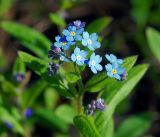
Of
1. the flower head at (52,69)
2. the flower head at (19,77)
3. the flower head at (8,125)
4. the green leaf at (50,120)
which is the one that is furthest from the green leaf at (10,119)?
the flower head at (52,69)

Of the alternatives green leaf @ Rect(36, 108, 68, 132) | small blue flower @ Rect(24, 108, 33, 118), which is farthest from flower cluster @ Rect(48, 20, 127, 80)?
green leaf @ Rect(36, 108, 68, 132)

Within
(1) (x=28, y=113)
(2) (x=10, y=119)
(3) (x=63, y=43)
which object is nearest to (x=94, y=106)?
(3) (x=63, y=43)

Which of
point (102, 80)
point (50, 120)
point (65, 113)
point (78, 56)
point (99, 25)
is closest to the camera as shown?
point (78, 56)

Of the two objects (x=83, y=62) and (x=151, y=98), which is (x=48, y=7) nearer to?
(x=151, y=98)

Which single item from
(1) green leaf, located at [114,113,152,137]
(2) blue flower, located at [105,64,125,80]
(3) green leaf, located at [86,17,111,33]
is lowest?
(2) blue flower, located at [105,64,125,80]

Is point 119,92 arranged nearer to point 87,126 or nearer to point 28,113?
point 87,126

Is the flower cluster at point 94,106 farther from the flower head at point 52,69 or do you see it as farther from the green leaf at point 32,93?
the green leaf at point 32,93

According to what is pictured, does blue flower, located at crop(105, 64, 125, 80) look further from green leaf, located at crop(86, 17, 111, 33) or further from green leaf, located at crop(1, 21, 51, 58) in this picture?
green leaf, located at crop(1, 21, 51, 58)
